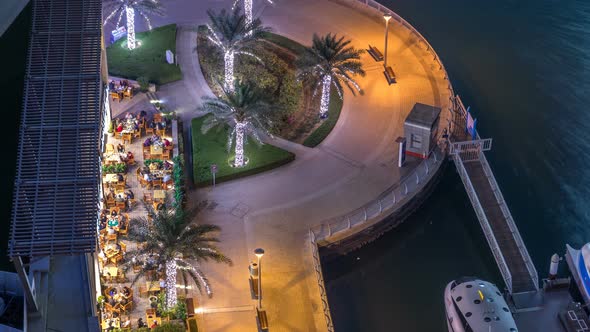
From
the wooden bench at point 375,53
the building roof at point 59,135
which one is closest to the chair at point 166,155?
the building roof at point 59,135

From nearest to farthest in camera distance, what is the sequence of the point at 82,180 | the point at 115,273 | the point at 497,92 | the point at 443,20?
the point at 82,180
the point at 115,273
the point at 497,92
the point at 443,20

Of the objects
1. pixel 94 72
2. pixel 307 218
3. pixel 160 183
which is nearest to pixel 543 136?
pixel 307 218

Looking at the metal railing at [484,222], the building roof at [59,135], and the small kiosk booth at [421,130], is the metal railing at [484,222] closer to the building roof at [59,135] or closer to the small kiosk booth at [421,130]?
the small kiosk booth at [421,130]

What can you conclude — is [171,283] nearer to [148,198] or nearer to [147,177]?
[148,198]

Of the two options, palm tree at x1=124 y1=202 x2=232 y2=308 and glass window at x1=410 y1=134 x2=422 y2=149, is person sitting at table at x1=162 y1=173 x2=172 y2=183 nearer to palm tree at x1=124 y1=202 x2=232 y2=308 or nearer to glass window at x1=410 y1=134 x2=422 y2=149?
palm tree at x1=124 y1=202 x2=232 y2=308

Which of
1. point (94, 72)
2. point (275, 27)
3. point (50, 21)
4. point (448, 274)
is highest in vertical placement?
point (275, 27)

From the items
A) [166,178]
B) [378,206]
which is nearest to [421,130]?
[378,206]

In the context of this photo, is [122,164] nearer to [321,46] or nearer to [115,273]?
[115,273]
